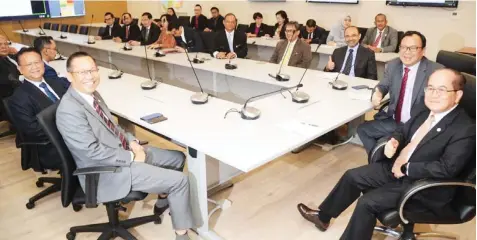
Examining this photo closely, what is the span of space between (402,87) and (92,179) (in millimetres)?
2106

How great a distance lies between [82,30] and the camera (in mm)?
7438

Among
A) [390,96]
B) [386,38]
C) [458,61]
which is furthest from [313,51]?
[458,61]

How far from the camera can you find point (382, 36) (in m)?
5.68

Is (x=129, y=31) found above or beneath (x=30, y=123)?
above

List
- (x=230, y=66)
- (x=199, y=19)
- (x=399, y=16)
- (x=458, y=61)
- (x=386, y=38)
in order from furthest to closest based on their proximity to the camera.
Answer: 1. (x=199, y=19)
2. (x=399, y=16)
3. (x=386, y=38)
4. (x=230, y=66)
5. (x=458, y=61)

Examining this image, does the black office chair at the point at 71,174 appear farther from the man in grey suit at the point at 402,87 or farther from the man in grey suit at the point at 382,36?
the man in grey suit at the point at 382,36

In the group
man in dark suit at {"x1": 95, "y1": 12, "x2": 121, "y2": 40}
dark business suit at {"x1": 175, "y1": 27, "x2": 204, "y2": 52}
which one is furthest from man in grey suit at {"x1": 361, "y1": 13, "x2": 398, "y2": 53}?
man in dark suit at {"x1": 95, "y1": 12, "x2": 121, "y2": 40}

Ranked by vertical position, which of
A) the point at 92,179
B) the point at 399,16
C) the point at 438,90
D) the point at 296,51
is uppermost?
the point at 399,16

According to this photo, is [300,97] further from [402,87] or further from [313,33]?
[313,33]

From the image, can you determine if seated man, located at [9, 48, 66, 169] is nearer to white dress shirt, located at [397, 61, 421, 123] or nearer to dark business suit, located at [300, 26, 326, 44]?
white dress shirt, located at [397, 61, 421, 123]

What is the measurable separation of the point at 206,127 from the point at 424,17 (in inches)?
201

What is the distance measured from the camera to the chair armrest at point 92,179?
183cm

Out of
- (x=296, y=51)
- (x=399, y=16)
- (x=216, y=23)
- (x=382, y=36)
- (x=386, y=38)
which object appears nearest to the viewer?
(x=296, y=51)

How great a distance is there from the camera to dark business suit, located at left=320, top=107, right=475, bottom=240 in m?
1.72
